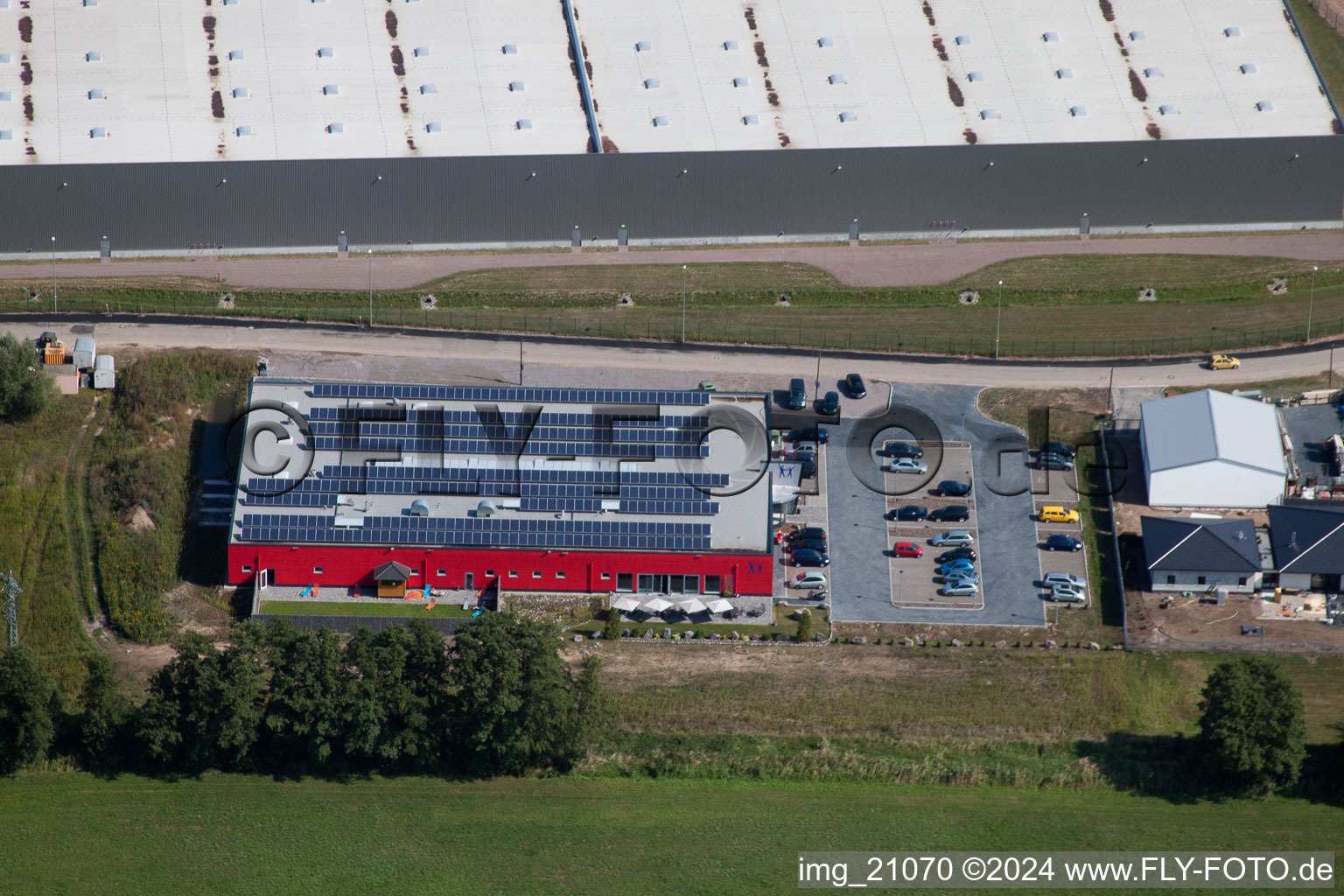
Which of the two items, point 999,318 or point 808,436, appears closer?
point 808,436

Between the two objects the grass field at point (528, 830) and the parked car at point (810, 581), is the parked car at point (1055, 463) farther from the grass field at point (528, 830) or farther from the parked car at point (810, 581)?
the grass field at point (528, 830)

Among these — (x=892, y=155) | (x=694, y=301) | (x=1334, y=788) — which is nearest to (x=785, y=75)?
(x=892, y=155)

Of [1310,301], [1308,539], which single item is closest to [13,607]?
[1308,539]

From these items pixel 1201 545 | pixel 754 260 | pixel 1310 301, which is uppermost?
pixel 754 260

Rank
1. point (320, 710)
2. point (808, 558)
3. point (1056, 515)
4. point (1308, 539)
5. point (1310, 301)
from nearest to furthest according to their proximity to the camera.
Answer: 1. point (320, 710)
2. point (1308, 539)
3. point (808, 558)
4. point (1056, 515)
5. point (1310, 301)

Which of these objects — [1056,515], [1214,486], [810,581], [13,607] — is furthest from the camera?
[1214,486]

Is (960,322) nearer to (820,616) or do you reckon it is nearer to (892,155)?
(892,155)

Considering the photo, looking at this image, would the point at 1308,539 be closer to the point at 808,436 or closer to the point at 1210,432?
the point at 1210,432
